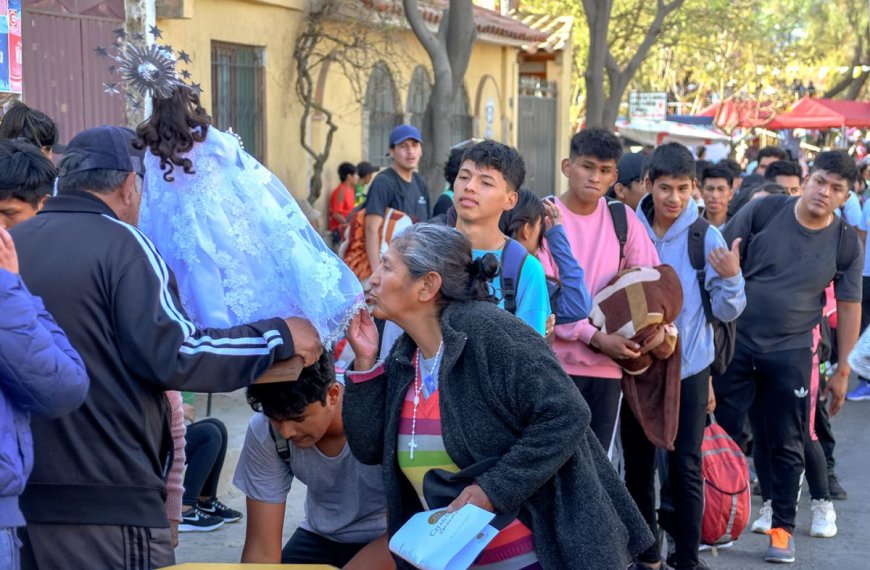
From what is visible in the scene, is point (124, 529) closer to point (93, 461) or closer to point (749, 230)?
point (93, 461)

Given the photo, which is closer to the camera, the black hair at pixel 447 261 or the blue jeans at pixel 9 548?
the blue jeans at pixel 9 548

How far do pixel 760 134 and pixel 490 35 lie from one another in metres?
20.5

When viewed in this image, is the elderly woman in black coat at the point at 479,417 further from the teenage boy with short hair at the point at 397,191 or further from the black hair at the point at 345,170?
the black hair at the point at 345,170

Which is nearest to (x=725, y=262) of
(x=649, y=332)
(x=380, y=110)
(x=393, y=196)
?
(x=649, y=332)

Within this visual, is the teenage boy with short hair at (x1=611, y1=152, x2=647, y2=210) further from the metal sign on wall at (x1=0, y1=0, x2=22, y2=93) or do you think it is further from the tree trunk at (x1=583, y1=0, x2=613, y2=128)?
the tree trunk at (x1=583, y1=0, x2=613, y2=128)

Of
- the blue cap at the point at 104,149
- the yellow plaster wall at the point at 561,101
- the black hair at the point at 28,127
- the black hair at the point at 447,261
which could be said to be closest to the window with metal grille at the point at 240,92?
the black hair at the point at 28,127

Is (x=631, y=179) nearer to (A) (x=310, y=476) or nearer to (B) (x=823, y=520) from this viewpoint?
(B) (x=823, y=520)

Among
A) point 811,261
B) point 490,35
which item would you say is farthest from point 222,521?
point 490,35

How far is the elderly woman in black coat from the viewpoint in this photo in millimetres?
3096

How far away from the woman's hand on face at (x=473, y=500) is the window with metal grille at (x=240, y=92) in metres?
9.52

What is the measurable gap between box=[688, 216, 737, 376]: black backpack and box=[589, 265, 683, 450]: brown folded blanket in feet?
1.55

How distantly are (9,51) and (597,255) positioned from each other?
3.41 m

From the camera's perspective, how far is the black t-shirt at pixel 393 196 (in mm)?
8602

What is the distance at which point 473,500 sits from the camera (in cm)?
307
